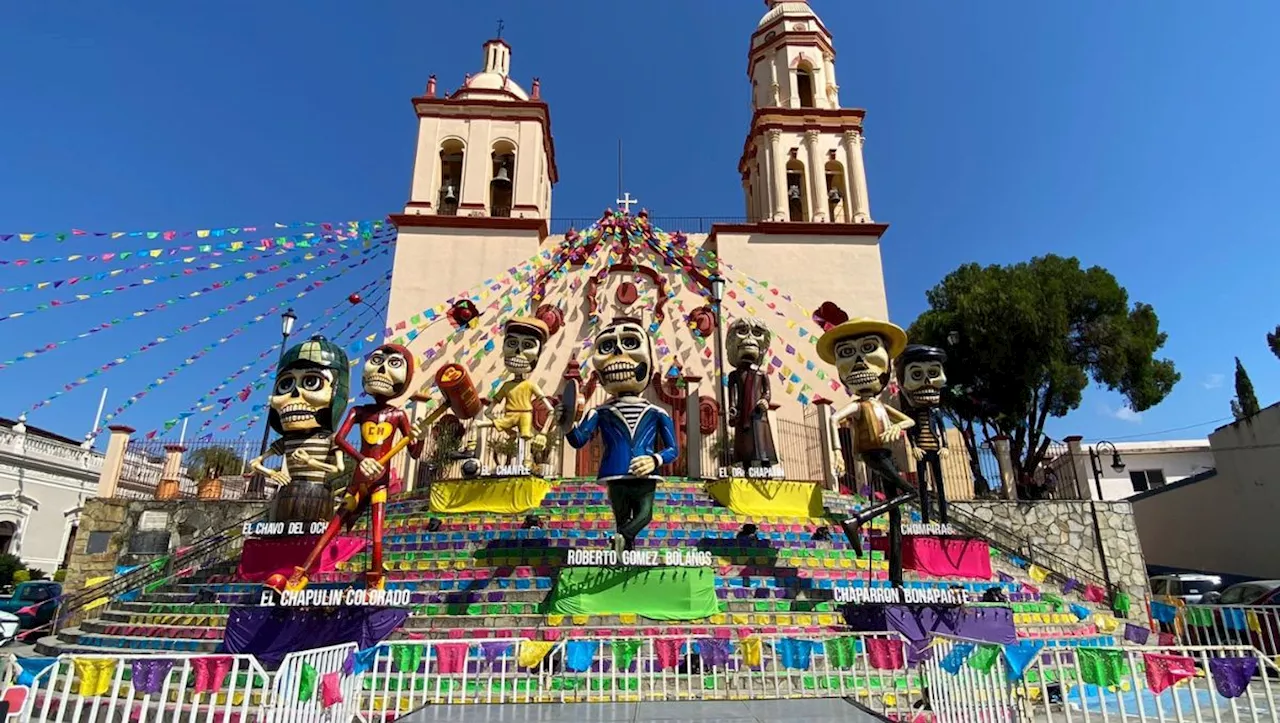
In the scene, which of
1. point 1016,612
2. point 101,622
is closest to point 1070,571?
point 1016,612

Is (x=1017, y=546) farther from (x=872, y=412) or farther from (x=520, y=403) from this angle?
(x=520, y=403)

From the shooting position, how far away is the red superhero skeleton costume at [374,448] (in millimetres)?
7695

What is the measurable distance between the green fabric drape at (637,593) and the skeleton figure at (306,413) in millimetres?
3888

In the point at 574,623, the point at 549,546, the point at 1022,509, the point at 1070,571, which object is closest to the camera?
the point at 574,623

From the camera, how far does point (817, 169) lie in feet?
66.1

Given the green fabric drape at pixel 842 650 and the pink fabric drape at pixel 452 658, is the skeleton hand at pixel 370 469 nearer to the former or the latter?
the pink fabric drape at pixel 452 658

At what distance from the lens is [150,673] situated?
13.3 feet

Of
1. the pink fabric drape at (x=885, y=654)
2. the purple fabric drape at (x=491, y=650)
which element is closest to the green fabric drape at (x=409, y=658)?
the purple fabric drape at (x=491, y=650)

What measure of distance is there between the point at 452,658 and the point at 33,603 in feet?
45.0

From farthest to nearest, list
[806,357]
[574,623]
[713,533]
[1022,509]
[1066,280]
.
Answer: [1066,280]
[806,357]
[1022,509]
[713,533]
[574,623]

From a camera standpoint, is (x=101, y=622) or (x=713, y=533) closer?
(x=101, y=622)

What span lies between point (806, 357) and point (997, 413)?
732 centimetres

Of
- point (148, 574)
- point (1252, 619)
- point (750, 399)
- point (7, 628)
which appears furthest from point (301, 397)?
point (1252, 619)

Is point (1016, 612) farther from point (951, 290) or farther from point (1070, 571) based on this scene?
point (951, 290)
